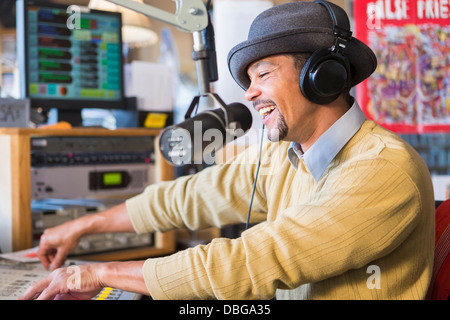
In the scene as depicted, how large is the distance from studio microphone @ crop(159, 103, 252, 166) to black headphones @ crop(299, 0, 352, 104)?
0.12 metres

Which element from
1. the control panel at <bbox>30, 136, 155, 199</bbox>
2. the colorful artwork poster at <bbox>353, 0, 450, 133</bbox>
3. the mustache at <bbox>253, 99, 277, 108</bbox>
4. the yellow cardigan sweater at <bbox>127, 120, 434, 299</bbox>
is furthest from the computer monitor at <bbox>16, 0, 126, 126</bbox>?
the yellow cardigan sweater at <bbox>127, 120, 434, 299</bbox>

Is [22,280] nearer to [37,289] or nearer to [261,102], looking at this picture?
[37,289]

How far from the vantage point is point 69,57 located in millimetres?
1554

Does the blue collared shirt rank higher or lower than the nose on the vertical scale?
lower

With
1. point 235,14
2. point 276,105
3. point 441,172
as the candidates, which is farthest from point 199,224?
point 441,172

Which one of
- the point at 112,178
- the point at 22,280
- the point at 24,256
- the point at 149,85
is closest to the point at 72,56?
the point at 149,85

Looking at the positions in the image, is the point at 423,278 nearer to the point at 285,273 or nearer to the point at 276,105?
the point at 285,273

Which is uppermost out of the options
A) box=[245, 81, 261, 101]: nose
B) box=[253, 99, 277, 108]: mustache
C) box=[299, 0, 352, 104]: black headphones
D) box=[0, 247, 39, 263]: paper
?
box=[299, 0, 352, 104]: black headphones

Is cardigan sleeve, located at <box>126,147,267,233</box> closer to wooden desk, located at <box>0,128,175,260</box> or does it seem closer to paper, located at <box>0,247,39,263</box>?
paper, located at <box>0,247,39,263</box>

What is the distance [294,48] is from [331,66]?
70mm

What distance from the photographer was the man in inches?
25.1

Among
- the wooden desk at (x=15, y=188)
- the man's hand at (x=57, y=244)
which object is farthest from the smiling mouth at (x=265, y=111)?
the wooden desk at (x=15, y=188)

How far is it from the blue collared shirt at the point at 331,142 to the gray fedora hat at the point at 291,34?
4.0 inches

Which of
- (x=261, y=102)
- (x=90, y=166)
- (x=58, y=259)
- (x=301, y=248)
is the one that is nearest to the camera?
(x=301, y=248)
